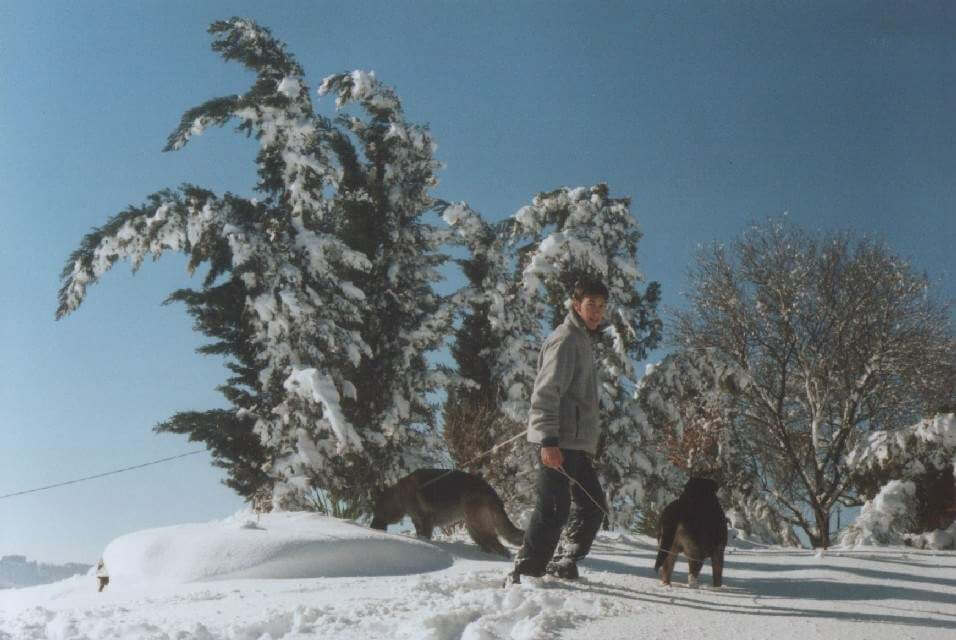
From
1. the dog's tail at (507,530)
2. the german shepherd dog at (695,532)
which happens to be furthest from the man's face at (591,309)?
the dog's tail at (507,530)

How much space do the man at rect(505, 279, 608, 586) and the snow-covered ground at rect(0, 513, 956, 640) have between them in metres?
0.22

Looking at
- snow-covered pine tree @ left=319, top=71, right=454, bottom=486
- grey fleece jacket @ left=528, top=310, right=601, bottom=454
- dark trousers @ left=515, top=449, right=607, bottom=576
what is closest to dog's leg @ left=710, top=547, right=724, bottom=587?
dark trousers @ left=515, top=449, right=607, bottom=576

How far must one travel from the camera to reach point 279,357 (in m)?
11.3

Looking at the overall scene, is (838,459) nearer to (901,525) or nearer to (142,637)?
(901,525)

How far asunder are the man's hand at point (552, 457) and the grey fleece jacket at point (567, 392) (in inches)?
2.2

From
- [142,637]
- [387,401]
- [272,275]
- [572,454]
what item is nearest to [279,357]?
[272,275]

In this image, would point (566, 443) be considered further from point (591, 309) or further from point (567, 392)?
point (591, 309)

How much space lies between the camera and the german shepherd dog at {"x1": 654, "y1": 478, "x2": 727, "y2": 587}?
497 cm

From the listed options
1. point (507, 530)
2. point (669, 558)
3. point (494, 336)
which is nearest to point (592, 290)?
point (669, 558)

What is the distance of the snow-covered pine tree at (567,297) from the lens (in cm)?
1599

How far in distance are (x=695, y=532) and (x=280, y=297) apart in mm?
7930

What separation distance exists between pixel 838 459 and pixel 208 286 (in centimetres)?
1575

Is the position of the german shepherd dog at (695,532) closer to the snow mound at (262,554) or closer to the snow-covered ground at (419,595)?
the snow-covered ground at (419,595)

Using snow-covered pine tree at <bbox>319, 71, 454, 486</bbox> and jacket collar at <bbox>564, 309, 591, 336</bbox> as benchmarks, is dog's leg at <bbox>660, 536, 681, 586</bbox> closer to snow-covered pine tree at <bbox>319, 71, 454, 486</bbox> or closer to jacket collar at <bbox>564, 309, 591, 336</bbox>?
jacket collar at <bbox>564, 309, 591, 336</bbox>
